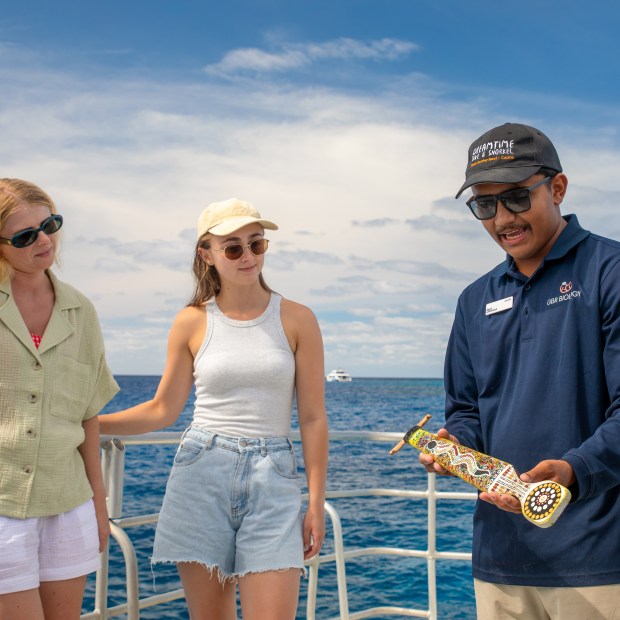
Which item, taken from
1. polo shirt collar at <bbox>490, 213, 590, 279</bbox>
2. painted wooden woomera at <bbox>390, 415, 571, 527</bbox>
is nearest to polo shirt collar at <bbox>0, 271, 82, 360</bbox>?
painted wooden woomera at <bbox>390, 415, 571, 527</bbox>

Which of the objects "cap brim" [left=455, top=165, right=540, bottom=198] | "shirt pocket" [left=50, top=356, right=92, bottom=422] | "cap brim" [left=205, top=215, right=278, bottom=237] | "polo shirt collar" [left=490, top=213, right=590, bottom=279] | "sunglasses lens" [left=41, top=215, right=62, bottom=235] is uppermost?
"cap brim" [left=455, top=165, right=540, bottom=198]

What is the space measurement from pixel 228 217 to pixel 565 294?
3.60 ft

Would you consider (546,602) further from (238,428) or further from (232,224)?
(232,224)

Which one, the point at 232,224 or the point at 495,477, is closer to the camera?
the point at 495,477

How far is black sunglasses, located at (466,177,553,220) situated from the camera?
6.46ft

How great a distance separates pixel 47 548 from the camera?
2.06 metres

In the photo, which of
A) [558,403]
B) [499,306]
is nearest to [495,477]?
[558,403]

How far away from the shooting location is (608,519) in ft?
5.93

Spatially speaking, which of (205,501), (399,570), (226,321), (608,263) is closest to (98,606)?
(205,501)

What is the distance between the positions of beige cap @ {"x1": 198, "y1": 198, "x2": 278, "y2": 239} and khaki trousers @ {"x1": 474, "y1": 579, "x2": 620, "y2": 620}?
126 cm

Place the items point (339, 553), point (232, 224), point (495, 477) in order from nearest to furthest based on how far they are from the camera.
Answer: point (495, 477), point (232, 224), point (339, 553)

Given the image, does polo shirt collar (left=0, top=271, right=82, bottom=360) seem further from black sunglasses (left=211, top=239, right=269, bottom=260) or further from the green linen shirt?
black sunglasses (left=211, top=239, right=269, bottom=260)

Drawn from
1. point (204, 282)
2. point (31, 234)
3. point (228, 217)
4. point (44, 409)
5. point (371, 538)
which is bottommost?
point (371, 538)

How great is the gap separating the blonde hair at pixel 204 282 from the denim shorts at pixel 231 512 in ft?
1.69
